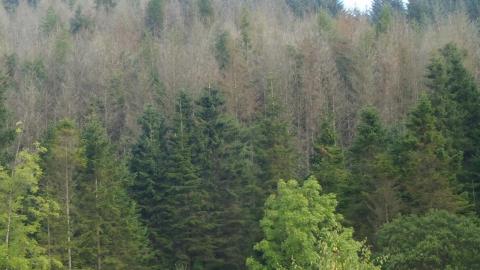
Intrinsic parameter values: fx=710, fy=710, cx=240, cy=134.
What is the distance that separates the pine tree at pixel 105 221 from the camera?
37.5 metres

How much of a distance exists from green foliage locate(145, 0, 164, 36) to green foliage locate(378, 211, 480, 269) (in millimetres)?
63192

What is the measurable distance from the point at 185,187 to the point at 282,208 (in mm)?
11022

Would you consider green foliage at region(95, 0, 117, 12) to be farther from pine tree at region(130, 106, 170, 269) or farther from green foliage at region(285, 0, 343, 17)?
pine tree at region(130, 106, 170, 269)

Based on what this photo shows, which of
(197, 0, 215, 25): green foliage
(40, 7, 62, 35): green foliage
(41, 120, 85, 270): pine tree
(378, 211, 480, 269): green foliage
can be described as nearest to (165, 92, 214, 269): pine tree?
(41, 120, 85, 270): pine tree

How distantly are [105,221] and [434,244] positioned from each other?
18.1 meters

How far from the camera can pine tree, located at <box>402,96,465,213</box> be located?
35625 millimetres

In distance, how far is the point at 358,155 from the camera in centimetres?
4006

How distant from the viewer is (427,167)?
3659 centimetres

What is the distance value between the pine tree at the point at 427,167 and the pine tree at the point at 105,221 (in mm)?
15153

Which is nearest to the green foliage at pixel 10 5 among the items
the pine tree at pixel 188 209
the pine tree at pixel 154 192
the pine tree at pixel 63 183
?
the pine tree at pixel 154 192

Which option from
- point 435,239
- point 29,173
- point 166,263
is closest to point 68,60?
point 166,263

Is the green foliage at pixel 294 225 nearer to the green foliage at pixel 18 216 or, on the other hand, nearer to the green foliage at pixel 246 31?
the green foliage at pixel 18 216

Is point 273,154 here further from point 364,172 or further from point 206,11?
point 206,11

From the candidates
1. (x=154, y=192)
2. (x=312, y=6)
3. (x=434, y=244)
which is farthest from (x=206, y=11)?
(x=434, y=244)
